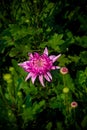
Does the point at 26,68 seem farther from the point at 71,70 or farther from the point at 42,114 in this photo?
the point at 71,70

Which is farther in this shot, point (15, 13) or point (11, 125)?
point (15, 13)

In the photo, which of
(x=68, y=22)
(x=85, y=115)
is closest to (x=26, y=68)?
(x=85, y=115)

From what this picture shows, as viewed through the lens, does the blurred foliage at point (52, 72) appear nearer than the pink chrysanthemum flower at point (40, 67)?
Yes

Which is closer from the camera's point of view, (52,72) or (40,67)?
(40,67)

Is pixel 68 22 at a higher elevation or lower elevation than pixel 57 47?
higher

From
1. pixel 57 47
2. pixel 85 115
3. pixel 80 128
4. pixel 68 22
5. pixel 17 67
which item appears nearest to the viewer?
pixel 80 128

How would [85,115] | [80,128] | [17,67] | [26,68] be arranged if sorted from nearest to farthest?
[80,128] < [85,115] < [26,68] < [17,67]

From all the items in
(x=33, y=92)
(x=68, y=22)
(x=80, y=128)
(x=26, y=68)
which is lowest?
(x=80, y=128)

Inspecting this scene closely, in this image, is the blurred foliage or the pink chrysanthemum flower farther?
the pink chrysanthemum flower
